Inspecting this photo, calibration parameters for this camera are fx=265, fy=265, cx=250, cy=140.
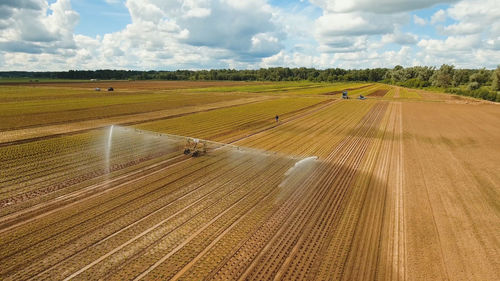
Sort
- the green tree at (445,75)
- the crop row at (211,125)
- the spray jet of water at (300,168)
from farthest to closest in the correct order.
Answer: the green tree at (445,75) → the crop row at (211,125) → the spray jet of water at (300,168)

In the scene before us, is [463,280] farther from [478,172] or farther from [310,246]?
[478,172]

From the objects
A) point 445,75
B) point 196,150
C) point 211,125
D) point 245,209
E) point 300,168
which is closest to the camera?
point 245,209

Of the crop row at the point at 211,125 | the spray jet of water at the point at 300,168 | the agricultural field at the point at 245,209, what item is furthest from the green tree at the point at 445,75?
the spray jet of water at the point at 300,168

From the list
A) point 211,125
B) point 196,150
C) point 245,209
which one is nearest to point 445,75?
point 211,125

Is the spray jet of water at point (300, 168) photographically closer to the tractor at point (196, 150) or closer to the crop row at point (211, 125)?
the tractor at point (196, 150)

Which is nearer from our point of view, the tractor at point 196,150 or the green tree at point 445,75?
the tractor at point 196,150

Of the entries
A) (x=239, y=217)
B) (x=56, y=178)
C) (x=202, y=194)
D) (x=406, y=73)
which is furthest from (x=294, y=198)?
(x=406, y=73)

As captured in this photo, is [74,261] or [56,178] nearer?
[74,261]

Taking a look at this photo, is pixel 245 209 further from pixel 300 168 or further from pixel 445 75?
pixel 445 75

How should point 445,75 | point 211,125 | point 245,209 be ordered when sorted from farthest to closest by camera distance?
1. point 445,75
2. point 211,125
3. point 245,209
